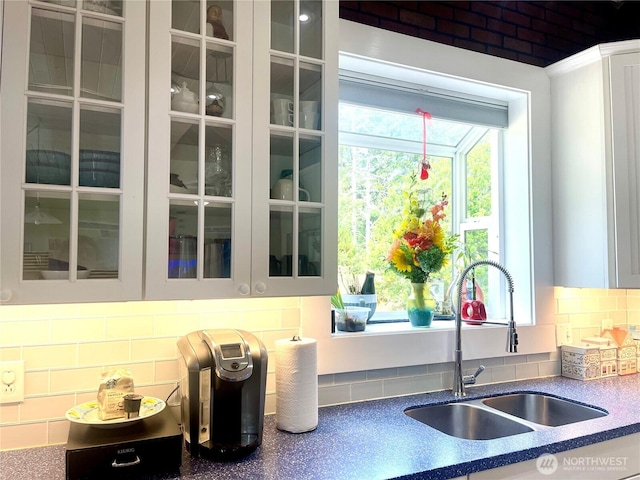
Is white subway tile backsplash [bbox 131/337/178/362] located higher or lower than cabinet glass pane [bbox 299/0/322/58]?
lower

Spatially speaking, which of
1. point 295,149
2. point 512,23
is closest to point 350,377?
point 295,149

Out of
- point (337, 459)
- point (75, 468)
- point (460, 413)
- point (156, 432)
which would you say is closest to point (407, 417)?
point (460, 413)

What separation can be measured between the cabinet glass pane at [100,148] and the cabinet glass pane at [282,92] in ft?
1.48

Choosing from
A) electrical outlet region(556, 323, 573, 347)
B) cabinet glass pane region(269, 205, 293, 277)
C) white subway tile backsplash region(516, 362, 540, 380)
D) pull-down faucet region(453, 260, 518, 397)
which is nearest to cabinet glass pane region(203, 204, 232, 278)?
cabinet glass pane region(269, 205, 293, 277)

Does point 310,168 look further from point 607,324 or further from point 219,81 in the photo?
point 607,324

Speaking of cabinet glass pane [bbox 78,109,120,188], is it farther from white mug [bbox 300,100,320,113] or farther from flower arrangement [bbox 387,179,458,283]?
flower arrangement [bbox 387,179,458,283]

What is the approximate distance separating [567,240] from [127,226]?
188cm

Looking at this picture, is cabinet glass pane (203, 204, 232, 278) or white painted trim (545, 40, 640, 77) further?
white painted trim (545, 40, 640, 77)

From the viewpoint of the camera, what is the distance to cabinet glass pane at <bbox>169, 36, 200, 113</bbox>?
1.36 metres

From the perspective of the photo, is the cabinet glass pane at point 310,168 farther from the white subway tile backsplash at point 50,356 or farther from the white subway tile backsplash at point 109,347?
the white subway tile backsplash at point 50,356

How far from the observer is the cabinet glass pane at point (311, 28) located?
1.55 m

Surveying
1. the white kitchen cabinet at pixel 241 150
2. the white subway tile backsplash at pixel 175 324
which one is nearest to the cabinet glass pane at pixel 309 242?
the white kitchen cabinet at pixel 241 150

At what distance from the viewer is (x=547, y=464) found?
1.46 m

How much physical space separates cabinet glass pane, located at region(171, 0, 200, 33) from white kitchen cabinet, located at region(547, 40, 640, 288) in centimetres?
168
